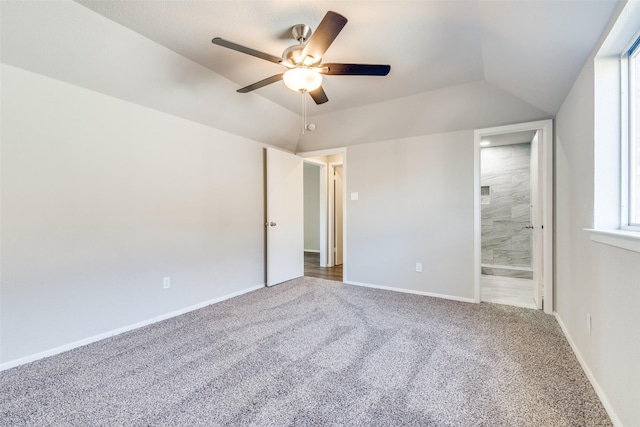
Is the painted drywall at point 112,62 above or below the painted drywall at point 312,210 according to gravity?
above

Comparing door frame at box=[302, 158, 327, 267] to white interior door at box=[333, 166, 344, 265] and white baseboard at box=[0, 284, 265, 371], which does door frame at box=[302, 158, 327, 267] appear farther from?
white baseboard at box=[0, 284, 265, 371]

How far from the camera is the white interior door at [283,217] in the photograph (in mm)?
3990

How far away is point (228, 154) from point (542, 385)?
12.0 ft

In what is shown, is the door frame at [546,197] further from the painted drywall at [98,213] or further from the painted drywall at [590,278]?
the painted drywall at [98,213]

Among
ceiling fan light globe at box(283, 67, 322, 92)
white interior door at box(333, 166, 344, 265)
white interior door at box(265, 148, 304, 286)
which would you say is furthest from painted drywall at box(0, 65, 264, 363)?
white interior door at box(333, 166, 344, 265)

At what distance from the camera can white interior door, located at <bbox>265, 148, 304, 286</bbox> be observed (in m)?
3.99

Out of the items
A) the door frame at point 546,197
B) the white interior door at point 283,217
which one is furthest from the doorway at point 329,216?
the door frame at point 546,197

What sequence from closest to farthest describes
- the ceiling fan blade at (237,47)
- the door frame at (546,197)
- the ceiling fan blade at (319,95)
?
the ceiling fan blade at (237,47) < the ceiling fan blade at (319,95) < the door frame at (546,197)

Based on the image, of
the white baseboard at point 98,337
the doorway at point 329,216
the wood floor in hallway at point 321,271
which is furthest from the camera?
the doorway at point 329,216

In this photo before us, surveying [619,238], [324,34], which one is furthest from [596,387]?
[324,34]

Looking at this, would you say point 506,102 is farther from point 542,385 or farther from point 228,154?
point 228,154

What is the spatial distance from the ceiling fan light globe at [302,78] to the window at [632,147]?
181 cm

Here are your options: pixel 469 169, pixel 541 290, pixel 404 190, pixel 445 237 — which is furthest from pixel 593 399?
pixel 404 190

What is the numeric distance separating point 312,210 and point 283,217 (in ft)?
11.1
